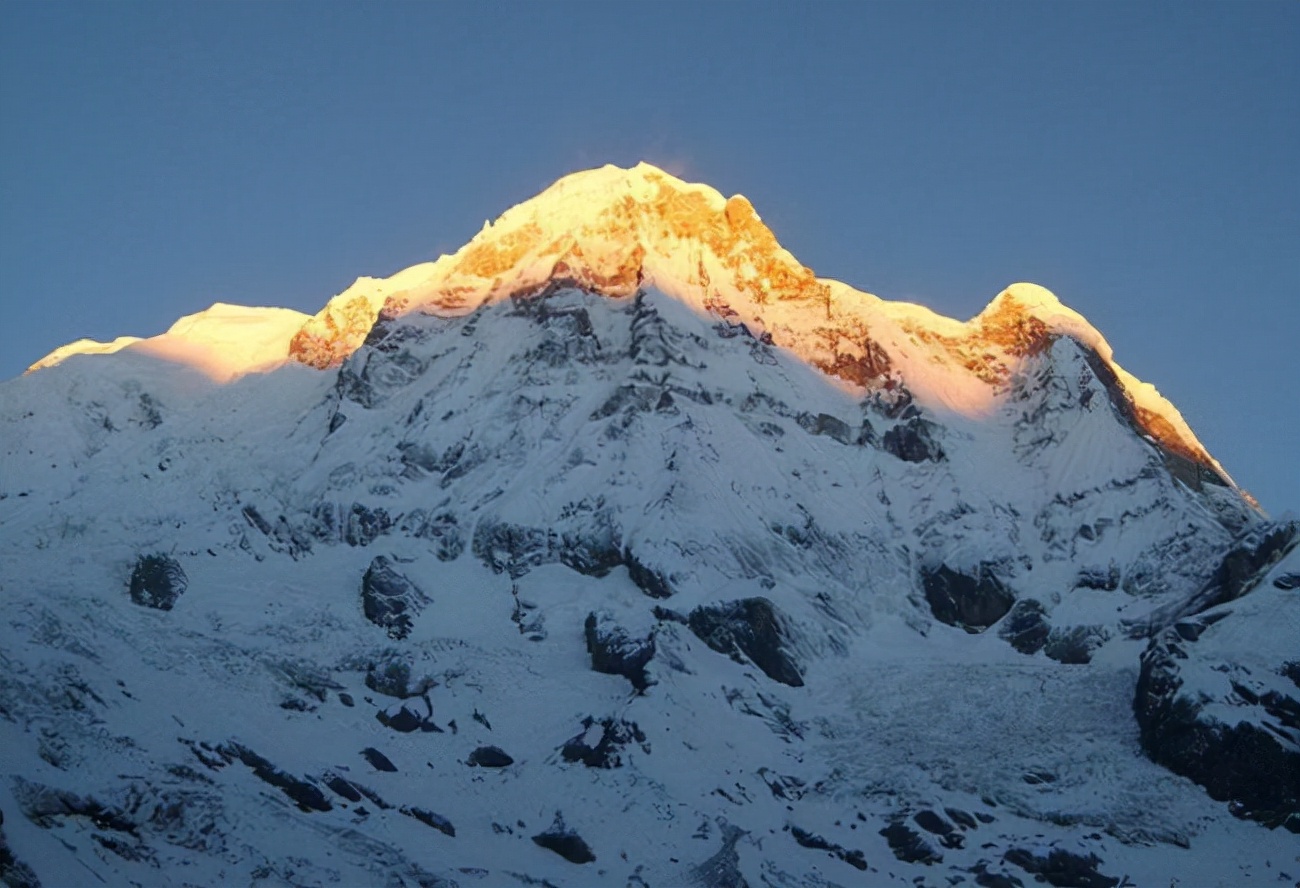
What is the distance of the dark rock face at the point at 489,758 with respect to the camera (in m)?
118

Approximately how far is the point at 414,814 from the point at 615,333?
64.5 meters

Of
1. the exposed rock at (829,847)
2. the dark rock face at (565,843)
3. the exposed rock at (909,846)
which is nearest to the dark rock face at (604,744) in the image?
the dark rock face at (565,843)

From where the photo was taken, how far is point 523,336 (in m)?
168

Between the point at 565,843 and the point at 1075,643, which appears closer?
the point at 565,843

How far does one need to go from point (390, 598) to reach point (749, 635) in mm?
24854

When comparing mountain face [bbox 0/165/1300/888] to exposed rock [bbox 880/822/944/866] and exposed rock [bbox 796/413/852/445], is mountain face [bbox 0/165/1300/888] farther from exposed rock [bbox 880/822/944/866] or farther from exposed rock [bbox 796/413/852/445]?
exposed rock [bbox 796/413/852/445]

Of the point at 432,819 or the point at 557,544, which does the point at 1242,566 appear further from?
the point at 432,819

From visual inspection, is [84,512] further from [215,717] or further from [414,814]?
[414,814]

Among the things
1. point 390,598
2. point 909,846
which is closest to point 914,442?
point 390,598

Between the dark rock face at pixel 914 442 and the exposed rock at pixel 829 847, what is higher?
the dark rock face at pixel 914 442

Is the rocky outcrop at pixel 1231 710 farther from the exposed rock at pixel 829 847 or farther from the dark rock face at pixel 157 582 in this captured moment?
the dark rock face at pixel 157 582

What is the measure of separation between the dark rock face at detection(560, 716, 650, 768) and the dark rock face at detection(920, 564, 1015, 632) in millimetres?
32921

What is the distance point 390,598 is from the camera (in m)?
135

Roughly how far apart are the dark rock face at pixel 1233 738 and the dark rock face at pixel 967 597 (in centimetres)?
1808
